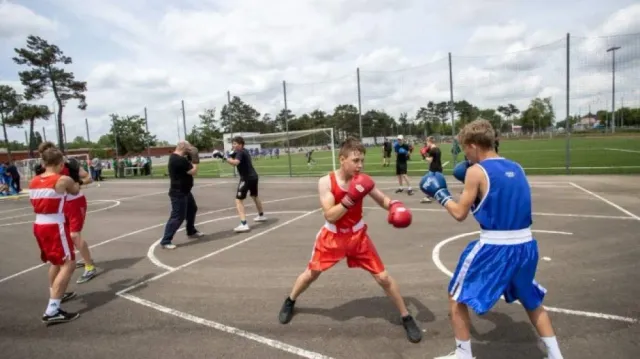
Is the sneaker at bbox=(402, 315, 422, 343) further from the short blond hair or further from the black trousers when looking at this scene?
the black trousers

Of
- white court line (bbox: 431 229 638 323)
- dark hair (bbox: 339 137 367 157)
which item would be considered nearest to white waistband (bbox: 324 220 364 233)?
dark hair (bbox: 339 137 367 157)

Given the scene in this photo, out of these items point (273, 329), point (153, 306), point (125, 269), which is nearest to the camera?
point (273, 329)

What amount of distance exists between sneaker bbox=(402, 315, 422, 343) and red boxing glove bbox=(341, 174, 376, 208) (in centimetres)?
126

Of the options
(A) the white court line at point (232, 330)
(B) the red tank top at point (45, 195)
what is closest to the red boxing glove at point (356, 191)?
(A) the white court line at point (232, 330)

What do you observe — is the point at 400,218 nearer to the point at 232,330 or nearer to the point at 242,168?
the point at 232,330

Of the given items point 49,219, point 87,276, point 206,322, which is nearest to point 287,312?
point 206,322

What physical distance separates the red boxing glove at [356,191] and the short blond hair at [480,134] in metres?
0.90

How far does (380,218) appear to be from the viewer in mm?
8969

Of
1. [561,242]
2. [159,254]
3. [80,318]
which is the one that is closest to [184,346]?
[80,318]

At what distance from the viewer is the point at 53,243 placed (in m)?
4.45

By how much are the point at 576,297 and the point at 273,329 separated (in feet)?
11.0

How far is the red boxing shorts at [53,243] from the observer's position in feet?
14.5

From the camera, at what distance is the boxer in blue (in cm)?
273

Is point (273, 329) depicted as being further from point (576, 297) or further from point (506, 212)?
point (576, 297)
